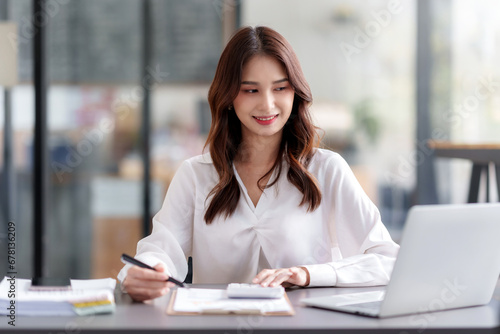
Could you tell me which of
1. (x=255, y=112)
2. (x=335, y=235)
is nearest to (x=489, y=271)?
(x=335, y=235)

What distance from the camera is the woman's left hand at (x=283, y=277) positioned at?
1582mm

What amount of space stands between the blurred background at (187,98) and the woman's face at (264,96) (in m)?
2.18

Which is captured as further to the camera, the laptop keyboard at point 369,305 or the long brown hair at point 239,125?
the long brown hair at point 239,125

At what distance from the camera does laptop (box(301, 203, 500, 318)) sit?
49.7 inches

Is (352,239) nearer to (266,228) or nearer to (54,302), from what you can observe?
(266,228)

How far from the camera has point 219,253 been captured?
201 cm

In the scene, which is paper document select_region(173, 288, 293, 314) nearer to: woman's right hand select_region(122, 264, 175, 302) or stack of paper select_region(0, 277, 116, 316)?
woman's right hand select_region(122, 264, 175, 302)

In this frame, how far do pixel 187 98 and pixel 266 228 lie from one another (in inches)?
89.3

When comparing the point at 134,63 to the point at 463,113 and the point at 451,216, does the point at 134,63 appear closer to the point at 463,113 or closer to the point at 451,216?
the point at 463,113

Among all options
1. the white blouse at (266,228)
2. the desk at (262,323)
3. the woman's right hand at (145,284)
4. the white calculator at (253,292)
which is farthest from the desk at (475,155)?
the woman's right hand at (145,284)

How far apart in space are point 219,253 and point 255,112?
1.43 ft

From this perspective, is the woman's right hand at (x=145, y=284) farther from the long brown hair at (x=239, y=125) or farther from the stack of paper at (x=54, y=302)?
the long brown hair at (x=239, y=125)

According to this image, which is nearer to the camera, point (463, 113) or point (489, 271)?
point (489, 271)

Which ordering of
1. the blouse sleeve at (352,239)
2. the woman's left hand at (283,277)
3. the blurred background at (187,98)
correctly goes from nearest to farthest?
1. the woman's left hand at (283,277)
2. the blouse sleeve at (352,239)
3. the blurred background at (187,98)
